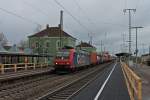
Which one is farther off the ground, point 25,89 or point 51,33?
point 51,33

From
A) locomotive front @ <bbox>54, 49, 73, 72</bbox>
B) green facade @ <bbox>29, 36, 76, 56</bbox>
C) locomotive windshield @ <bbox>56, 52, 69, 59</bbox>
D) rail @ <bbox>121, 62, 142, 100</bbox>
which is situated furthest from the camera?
green facade @ <bbox>29, 36, 76, 56</bbox>

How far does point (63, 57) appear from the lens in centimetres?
4288

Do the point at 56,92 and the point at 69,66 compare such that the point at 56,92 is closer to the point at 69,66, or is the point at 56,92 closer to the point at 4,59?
the point at 69,66

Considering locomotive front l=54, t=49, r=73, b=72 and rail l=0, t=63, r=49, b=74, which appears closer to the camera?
rail l=0, t=63, r=49, b=74

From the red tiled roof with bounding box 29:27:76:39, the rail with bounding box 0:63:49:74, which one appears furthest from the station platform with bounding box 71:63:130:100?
the red tiled roof with bounding box 29:27:76:39

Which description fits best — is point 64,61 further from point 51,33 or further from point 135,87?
point 51,33

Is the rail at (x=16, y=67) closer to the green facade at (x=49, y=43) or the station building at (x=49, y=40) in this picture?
the green facade at (x=49, y=43)

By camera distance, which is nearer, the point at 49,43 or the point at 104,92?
the point at 104,92

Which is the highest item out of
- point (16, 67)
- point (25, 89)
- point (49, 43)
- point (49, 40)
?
point (49, 40)

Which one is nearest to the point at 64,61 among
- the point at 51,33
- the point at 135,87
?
the point at 135,87

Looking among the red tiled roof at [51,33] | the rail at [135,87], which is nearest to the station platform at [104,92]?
the rail at [135,87]

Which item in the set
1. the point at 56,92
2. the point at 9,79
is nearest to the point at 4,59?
the point at 9,79

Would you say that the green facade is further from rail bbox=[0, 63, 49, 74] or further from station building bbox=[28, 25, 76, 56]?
rail bbox=[0, 63, 49, 74]

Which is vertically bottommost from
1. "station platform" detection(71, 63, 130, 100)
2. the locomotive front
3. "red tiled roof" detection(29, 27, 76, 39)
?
"station platform" detection(71, 63, 130, 100)
